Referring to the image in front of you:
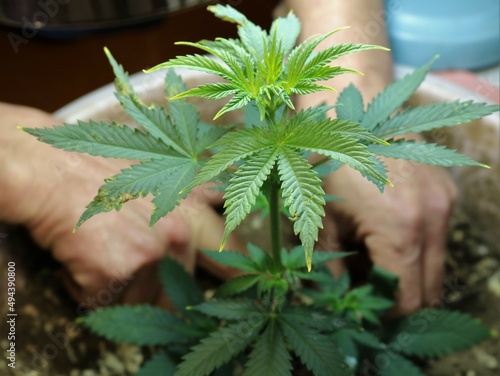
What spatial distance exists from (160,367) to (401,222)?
32cm

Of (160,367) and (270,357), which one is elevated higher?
(270,357)

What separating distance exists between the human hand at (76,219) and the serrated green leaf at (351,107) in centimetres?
27

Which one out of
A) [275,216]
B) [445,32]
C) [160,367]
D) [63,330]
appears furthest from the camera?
[445,32]

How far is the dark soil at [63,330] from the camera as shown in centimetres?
73

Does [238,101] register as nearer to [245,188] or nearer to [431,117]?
[245,188]

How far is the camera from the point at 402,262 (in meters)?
0.71

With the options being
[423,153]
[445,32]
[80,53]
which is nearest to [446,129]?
[445,32]

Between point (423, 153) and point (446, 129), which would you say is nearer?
point (423, 153)

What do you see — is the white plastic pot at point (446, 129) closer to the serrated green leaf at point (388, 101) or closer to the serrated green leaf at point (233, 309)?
the serrated green leaf at point (388, 101)

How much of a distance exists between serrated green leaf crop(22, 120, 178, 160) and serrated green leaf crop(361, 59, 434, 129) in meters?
0.17

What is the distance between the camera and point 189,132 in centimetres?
50

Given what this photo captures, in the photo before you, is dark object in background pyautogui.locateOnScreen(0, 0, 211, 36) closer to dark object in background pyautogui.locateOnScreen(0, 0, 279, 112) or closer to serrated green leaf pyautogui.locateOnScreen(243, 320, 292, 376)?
dark object in background pyautogui.locateOnScreen(0, 0, 279, 112)

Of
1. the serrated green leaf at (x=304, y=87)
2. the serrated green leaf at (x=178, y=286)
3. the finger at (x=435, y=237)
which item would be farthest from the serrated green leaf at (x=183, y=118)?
the finger at (x=435, y=237)

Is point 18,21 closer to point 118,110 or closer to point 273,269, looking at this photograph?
point 118,110
